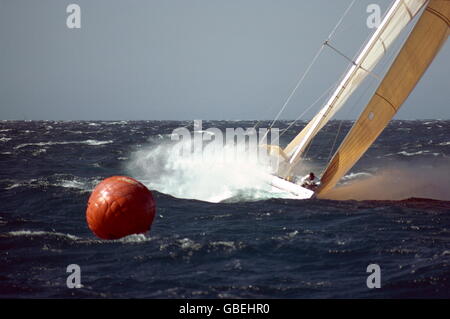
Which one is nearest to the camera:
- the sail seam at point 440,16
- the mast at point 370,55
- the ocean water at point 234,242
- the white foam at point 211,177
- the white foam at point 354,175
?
the ocean water at point 234,242

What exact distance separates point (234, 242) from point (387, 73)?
32.5ft

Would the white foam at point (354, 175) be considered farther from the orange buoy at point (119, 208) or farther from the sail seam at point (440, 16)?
the orange buoy at point (119, 208)

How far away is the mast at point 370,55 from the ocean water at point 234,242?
387cm

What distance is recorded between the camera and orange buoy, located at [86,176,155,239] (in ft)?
34.8

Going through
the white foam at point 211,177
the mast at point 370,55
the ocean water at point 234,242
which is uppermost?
the mast at point 370,55

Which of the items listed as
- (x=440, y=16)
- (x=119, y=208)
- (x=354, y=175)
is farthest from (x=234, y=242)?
(x=354, y=175)

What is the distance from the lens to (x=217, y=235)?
14648 millimetres

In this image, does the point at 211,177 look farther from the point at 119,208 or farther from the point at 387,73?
the point at 119,208

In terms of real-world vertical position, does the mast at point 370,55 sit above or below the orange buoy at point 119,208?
above

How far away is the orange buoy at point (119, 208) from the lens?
1062cm

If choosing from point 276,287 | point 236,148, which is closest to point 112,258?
point 276,287

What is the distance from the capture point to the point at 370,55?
20188mm

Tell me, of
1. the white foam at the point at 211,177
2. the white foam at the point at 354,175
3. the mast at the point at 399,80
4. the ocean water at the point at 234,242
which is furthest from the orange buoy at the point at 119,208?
the white foam at the point at 354,175
